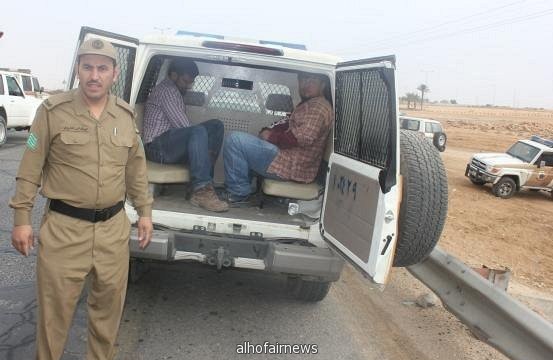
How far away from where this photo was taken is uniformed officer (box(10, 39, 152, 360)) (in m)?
2.83

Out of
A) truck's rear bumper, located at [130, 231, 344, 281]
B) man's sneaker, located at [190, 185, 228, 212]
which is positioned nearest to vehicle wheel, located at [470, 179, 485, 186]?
man's sneaker, located at [190, 185, 228, 212]

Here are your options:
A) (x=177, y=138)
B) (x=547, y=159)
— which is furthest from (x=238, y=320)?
(x=547, y=159)

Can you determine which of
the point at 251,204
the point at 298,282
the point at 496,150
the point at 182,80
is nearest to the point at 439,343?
the point at 298,282

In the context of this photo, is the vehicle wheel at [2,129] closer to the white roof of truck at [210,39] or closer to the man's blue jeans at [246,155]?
the man's blue jeans at [246,155]

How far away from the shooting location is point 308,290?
15.7 ft

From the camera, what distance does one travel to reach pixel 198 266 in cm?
405

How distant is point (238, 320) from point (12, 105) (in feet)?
46.6

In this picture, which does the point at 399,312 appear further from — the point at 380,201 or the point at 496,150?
the point at 496,150

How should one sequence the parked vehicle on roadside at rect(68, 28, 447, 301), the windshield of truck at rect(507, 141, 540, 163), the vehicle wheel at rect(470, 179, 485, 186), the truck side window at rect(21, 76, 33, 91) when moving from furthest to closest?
the truck side window at rect(21, 76, 33, 91) → the vehicle wheel at rect(470, 179, 485, 186) → the windshield of truck at rect(507, 141, 540, 163) → the parked vehicle on roadside at rect(68, 28, 447, 301)

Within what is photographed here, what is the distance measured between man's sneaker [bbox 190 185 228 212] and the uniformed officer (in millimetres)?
1420

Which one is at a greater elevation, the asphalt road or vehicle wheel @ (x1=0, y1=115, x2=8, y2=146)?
vehicle wheel @ (x1=0, y1=115, x2=8, y2=146)

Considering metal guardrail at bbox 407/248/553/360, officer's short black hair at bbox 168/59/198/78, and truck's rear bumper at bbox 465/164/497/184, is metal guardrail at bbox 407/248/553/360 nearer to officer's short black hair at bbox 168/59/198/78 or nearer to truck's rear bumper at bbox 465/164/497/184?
officer's short black hair at bbox 168/59/198/78

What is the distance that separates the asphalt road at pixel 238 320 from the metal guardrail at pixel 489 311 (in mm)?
358

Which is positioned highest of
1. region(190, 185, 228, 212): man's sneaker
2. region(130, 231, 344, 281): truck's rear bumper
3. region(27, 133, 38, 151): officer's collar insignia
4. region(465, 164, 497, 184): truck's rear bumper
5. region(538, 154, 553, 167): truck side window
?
region(27, 133, 38, 151): officer's collar insignia
